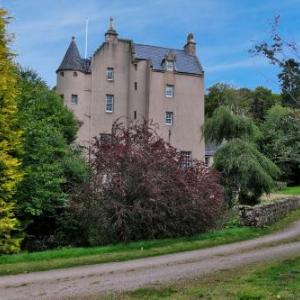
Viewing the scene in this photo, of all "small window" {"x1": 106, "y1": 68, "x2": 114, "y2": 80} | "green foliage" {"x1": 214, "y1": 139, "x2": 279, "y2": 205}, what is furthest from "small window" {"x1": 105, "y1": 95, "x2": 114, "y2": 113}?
"green foliage" {"x1": 214, "y1": 139, "x2": 279, "y2": 205}

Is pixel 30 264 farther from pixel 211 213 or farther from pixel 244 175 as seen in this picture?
pixel 244 175

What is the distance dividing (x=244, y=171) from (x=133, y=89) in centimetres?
2513

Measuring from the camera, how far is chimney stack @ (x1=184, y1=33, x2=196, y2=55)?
5288 cm

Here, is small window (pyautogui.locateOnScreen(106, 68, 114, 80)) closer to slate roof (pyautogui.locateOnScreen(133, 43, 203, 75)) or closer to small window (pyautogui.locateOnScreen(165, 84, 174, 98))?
slate roof (pyautogui.locateOnScreen(133, 43, 203, 75))

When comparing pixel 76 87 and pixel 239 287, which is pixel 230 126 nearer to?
pixel 239 287

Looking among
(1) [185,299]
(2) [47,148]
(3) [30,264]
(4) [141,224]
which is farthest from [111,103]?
(1) [185,299]

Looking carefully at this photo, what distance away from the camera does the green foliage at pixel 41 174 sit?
18.8 m

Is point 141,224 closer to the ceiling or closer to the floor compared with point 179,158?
closer to the floor

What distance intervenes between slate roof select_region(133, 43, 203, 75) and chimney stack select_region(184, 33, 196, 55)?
0.63 meters

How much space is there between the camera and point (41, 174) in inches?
741

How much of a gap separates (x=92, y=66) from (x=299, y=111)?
3843 centimetres

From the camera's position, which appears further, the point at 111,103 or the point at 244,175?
the point at 111,103

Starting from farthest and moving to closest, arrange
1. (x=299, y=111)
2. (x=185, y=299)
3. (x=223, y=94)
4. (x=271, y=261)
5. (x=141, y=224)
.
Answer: (x=223, y=94) → (x=141, y=224) → (x=271, y=261) → (x=299, y=111) → (x=185, y=299)

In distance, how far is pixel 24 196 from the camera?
1880 centimetres
